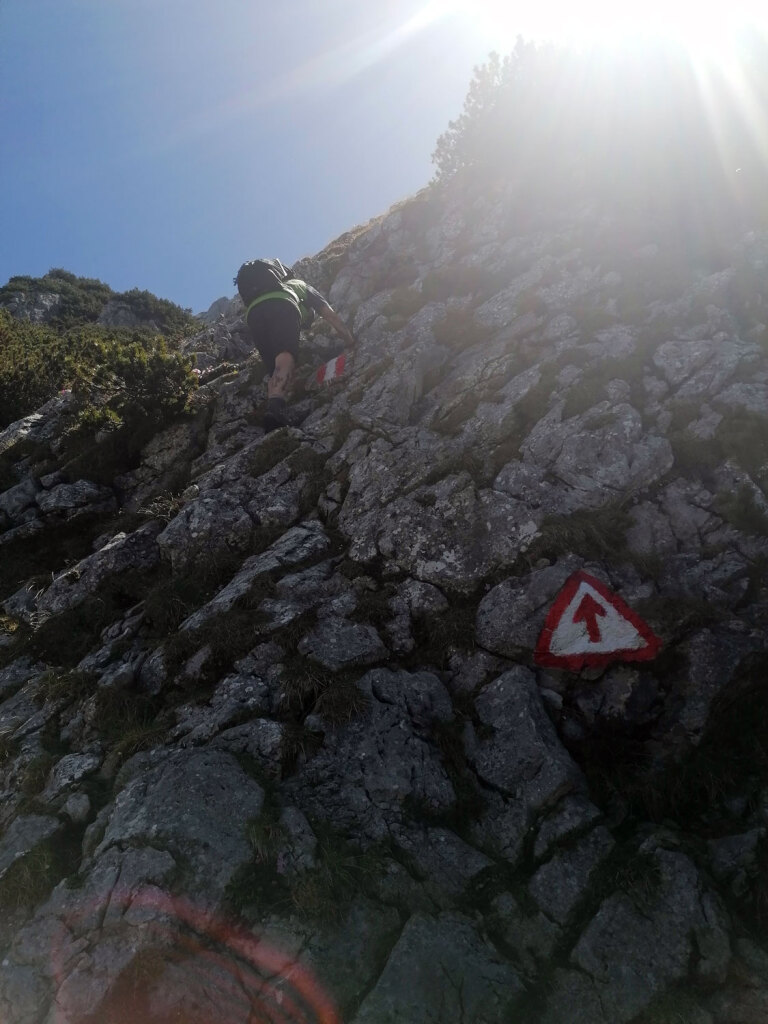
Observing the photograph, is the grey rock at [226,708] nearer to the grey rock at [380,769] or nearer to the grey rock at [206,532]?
the grey rock at [380,769]

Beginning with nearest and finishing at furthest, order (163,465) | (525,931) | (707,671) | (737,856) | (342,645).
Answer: (525,931)
(737,856)
(707,671)
(342,645)
(163,465)

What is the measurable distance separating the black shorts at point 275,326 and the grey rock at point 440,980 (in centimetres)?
1328

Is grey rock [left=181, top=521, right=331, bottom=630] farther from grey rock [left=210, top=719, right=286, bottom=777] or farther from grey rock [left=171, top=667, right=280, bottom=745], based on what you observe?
grey rock [left=210, top=719, right=286, bottom=777]

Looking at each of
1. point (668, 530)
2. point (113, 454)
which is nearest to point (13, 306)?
point (113, 454)

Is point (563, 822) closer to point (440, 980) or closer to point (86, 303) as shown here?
point (440, 980)

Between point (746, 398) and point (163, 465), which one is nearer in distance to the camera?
point (746, 398)

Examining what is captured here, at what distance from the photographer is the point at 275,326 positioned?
15398 millimetres

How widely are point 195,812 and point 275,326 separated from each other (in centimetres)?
1220

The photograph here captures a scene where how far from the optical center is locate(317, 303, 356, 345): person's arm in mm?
16250

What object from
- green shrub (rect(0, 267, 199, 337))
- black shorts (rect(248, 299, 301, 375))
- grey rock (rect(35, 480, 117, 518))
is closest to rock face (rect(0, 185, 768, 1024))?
grey rock (rect(35, 480, 117, 518))

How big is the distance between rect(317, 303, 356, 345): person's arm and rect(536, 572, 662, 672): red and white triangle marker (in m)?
11.2

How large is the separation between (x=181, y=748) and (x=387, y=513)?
5.06 m

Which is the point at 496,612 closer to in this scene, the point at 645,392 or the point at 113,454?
the point at 645,392

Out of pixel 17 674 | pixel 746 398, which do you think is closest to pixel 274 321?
pixel 17 674
